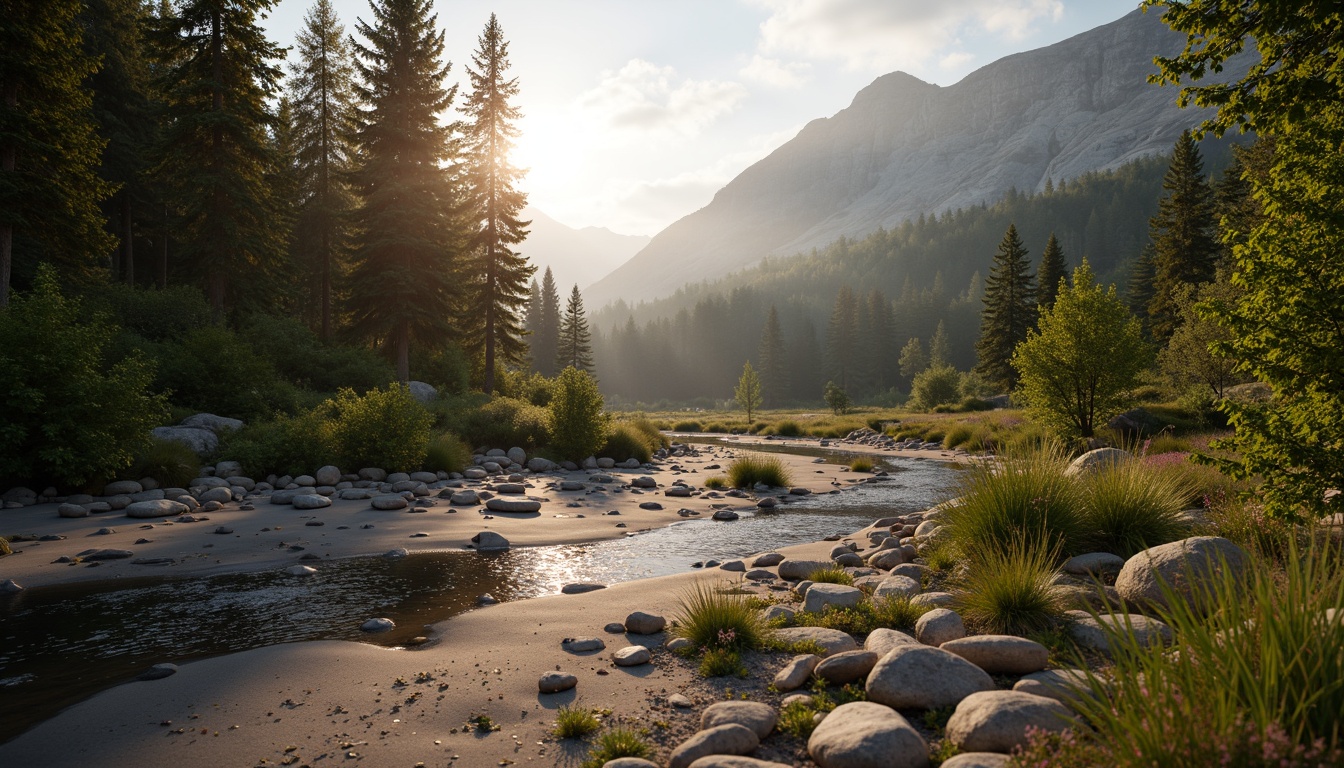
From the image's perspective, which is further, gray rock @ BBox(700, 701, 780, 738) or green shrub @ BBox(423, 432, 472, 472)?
green shrub @ BBox(423, 432, 472, 472)

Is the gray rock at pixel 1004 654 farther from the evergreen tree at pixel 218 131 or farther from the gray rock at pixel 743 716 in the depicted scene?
the evergreen tree at pixel 218 131

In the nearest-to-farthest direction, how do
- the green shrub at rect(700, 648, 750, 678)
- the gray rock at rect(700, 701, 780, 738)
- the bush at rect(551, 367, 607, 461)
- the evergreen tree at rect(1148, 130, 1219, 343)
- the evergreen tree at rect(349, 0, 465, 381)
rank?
the gray rock at rect(700, 701, 780, 738), the green shrub at rect(700, 648, 750, 678), the bush at rect(551, 367, 607, 461), the evergreen tree at rect(349, 0, 465, 381), the evergreen tree at rect(1148, 130, 1219, 343)

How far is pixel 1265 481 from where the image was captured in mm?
5586

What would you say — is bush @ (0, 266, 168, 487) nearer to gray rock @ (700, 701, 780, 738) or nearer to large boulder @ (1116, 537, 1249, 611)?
gray rock @ (700, 701, 780, 738)

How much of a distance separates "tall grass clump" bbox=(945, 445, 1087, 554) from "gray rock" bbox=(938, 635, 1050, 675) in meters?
2.46

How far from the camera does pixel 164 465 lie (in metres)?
13.1

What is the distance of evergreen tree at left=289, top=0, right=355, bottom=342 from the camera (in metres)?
30.3

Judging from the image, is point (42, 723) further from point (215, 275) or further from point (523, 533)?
point (215, 275)

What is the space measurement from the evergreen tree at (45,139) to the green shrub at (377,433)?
27.9 ft

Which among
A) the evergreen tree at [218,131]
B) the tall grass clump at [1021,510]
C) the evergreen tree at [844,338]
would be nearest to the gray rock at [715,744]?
the tall grass clump at [1021,510]

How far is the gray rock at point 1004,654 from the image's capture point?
4293 millimetres

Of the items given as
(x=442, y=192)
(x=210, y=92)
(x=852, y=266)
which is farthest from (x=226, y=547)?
(x=852, y=266)

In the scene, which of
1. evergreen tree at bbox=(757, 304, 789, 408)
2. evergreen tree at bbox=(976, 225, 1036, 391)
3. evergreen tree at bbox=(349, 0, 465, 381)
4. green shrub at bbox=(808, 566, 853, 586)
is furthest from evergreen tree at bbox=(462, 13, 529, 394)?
evergreen tree at bbox=(757, 304, 789, 408)

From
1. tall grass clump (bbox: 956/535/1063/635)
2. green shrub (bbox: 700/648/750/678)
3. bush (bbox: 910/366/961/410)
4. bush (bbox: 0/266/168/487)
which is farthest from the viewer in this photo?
bush (bbox: 910/366/961/410)
